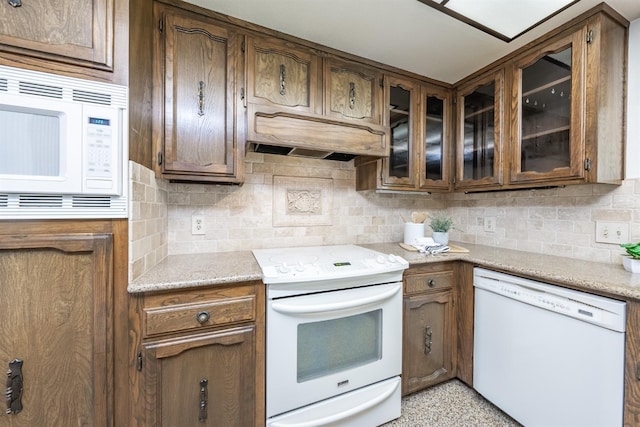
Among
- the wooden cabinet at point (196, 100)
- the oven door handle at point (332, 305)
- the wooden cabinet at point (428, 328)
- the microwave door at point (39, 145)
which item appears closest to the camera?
the microwave door at point (39, 145)

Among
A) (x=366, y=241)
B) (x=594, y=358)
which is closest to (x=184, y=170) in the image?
(x=366, y=241)

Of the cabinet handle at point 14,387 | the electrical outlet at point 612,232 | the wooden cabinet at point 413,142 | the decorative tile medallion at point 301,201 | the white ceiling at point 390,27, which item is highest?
the white ceiling at point 390,27

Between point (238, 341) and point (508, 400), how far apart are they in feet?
5.16

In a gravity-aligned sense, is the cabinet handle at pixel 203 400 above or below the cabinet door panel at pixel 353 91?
below

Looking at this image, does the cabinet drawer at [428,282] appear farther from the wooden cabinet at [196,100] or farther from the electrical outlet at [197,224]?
the electrical outlet at [197,224]

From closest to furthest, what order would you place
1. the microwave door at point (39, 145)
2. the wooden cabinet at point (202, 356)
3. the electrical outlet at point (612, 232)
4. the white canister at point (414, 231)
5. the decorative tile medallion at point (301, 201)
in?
the microwave door at point (39, 145) → the wooden cabinet at point (202, 356) → the electrical outlet at point (612, 232) → the decorative tile medallion at point (301, 201) → the white canister at point (414, 231)

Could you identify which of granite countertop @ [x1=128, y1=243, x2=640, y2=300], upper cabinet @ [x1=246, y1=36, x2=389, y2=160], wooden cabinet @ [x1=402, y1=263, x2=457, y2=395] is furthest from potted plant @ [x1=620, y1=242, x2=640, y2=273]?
upper cabinet @ [x1=246, y1=36, x2=389, y2=160]

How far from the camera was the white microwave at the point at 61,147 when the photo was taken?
839mm

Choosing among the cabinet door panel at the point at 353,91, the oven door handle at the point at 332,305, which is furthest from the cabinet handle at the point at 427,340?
the cabinet door panel at the point at 353,91

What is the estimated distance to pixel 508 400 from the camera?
1.45m

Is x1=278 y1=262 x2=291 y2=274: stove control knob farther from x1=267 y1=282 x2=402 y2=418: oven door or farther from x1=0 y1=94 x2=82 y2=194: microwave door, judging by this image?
x1=0 y1=94 x2=82 y2=194: microwave door

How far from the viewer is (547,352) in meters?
1.28

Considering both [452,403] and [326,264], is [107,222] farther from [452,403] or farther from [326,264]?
[452,403]

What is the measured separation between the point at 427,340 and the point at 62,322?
73.5 inches
